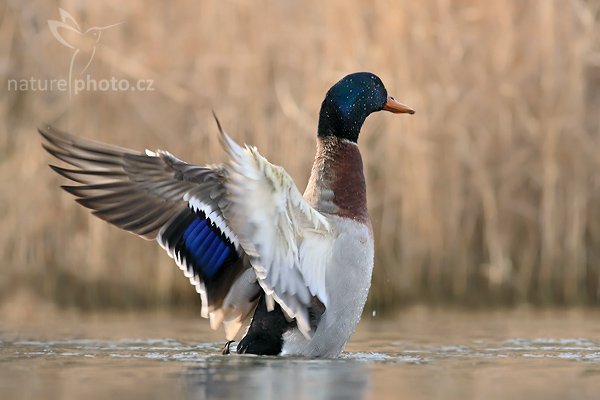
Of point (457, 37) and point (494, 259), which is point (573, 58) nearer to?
point (457, 37)

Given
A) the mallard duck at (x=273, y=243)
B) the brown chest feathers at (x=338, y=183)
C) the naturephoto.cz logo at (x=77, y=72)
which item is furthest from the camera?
the naturephoto.cz logo at (x=77, y=72)

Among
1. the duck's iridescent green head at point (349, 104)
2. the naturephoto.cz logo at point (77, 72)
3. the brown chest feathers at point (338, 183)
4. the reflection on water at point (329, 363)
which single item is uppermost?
the naturephoto.cz logo at point (77, 72)

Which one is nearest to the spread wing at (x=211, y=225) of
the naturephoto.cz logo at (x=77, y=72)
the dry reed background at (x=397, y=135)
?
the dry reed background at (x=397, y=135)

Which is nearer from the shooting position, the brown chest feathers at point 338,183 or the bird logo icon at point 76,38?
the brown chest feathers at point 338,183

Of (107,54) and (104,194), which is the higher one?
(107,54)

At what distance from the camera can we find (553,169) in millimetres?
8312

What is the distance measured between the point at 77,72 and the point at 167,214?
2851 mm

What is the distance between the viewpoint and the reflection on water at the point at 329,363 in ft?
15.9

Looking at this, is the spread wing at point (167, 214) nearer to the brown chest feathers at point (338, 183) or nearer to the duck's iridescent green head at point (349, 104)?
the brown chest feathers at point (338, 183)

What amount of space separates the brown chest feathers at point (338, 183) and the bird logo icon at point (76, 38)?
9.50ft

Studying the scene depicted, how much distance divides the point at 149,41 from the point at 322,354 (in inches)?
131

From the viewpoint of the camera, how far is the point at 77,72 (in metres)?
8.61

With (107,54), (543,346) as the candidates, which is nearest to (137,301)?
(107,54)

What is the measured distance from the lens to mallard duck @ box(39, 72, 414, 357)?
18.8 ft
